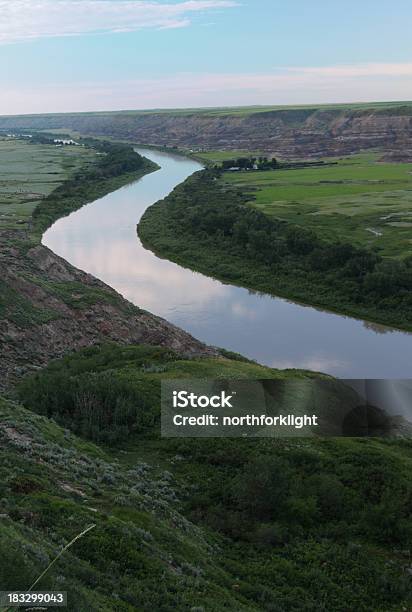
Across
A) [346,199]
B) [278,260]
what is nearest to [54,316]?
[278,260]

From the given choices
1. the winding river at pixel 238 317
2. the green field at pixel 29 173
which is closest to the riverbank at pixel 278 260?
the winding river at pixel 238 317

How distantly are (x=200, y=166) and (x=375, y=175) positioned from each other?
4006 centimetres

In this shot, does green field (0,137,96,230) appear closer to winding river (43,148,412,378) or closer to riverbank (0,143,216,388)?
winding river (43,148,412,378)

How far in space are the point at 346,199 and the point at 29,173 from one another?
56.2 m

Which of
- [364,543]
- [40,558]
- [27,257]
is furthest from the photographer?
[27,257]

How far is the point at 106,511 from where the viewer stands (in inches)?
456

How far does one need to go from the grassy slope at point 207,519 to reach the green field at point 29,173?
138 feet

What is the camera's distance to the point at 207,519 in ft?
44.8

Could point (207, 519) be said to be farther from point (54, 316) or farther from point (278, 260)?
point (278, 260)

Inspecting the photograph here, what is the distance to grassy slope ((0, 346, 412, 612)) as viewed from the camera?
31.4ft

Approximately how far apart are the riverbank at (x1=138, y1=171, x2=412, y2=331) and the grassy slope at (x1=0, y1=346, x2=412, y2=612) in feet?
66.3

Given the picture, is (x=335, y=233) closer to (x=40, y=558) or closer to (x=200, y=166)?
(x=40, y=558)

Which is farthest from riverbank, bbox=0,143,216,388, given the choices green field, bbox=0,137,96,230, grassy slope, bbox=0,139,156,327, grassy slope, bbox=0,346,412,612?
green field, bbox=0,137,96,230

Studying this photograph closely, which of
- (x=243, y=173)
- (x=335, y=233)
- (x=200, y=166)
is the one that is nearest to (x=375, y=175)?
(x=243, y=173)
